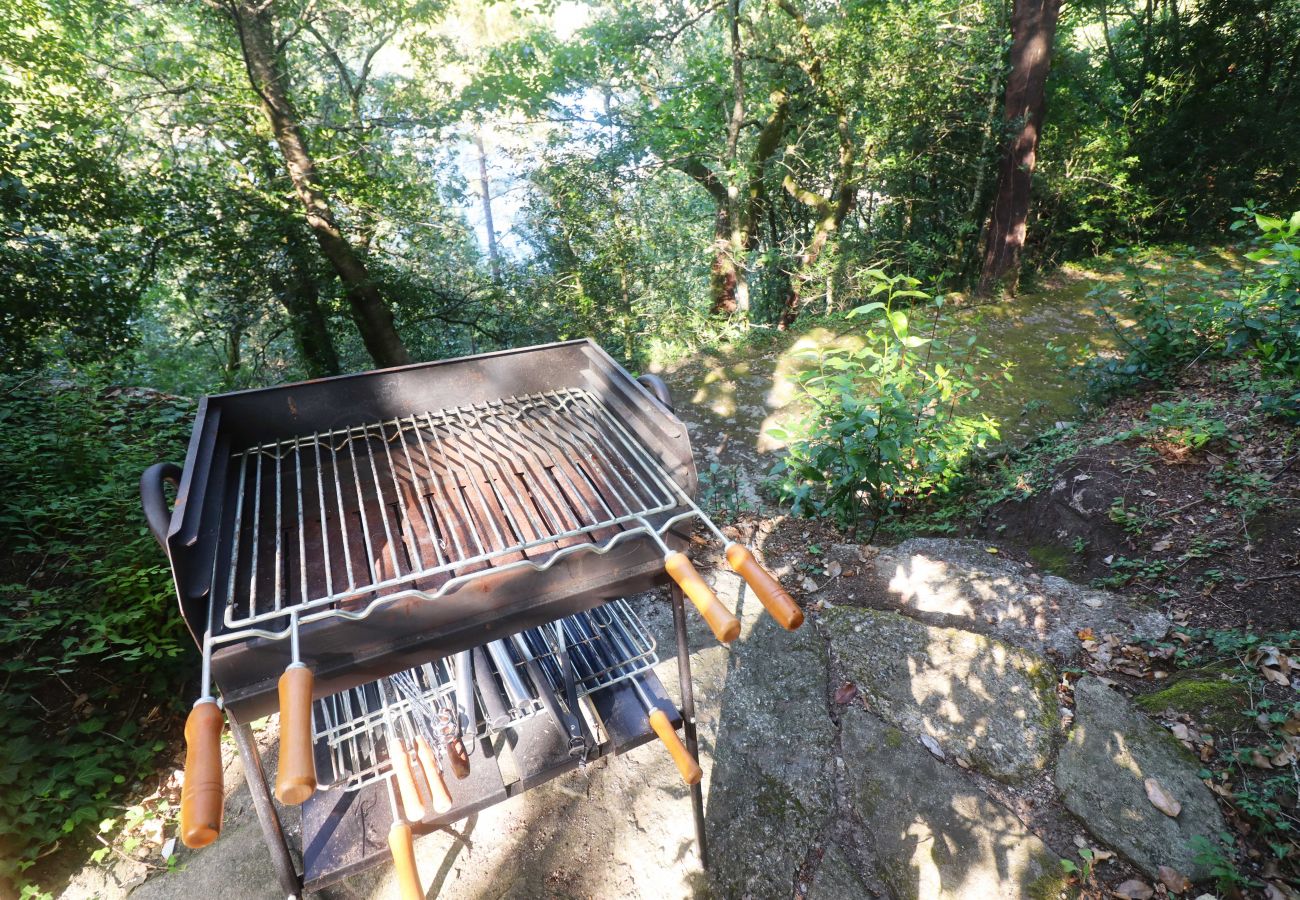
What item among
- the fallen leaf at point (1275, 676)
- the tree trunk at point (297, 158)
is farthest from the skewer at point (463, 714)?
the tree trunk at point (297, 158)

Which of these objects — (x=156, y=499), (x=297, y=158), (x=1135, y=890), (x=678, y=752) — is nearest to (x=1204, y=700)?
(x=1135, y=890)

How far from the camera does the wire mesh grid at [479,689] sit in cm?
160

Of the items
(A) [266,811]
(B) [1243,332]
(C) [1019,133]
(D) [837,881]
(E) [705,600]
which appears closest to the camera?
(E) [705,600]

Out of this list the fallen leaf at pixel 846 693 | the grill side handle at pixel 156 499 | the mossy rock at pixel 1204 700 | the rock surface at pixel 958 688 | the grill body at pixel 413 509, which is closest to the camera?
the grill body at pixel 413 509

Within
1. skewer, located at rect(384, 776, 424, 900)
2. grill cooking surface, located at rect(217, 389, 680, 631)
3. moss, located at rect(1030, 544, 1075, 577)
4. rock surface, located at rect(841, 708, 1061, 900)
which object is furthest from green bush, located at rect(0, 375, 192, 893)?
moss, located at rect(1030, 544, 1075, 577)

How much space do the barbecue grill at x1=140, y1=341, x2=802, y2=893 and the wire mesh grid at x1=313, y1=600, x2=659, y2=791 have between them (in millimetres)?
10

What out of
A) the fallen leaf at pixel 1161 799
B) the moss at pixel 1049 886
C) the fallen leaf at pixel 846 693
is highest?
the fallen leaf at pixel 1161 799

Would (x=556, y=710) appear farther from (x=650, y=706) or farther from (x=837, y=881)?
(x=837, y=881)

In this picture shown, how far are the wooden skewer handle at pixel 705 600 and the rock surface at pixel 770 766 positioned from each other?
4.03 feet

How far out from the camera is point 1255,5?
6.07m

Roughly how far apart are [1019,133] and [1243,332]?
3.61m

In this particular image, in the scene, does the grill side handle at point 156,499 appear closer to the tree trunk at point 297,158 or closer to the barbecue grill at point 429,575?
the barbecue grill at point 429,575

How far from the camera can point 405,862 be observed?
1.19m

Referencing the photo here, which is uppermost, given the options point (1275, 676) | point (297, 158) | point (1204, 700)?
point (297, 158)
